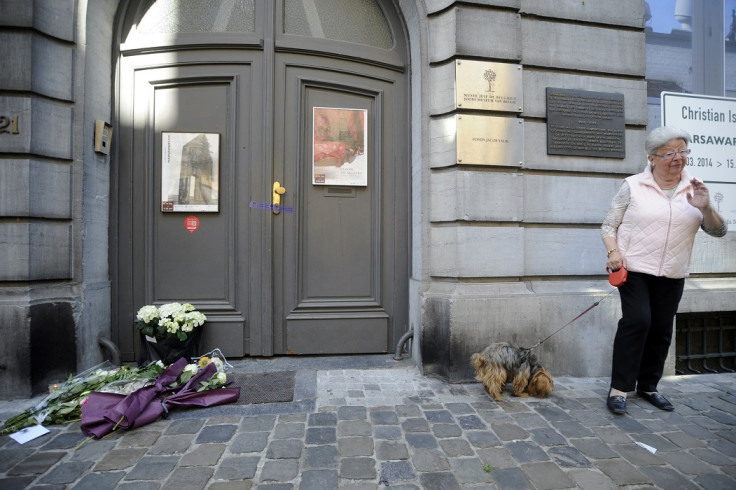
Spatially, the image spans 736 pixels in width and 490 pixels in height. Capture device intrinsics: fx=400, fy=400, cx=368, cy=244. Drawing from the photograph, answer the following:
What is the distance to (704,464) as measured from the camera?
7.78 feet

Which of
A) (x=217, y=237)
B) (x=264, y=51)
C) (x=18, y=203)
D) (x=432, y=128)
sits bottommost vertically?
(x=217, y=237)

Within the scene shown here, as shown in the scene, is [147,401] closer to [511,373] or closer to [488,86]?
[511,373]

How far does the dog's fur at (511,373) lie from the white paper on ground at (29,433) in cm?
319

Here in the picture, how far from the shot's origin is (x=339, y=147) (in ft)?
14.0

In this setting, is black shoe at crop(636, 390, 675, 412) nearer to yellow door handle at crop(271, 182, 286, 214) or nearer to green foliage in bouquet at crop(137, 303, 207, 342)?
yellow door handle at crop(271, 182, 286, 214)

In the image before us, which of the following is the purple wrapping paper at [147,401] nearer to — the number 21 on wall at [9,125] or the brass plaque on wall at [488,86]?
the number 21 on wall at [9,125]

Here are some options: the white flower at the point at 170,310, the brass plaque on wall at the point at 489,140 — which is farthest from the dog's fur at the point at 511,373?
the white flower at the point at 170,310

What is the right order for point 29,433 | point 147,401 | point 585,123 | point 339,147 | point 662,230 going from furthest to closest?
point 339,147 → point 585,123 → point 662,230 → point 147,401 → point 29,433

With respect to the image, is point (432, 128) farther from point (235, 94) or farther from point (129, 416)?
point (129, 416)

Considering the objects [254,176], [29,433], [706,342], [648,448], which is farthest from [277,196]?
[706,342]

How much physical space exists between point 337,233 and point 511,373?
2162mm

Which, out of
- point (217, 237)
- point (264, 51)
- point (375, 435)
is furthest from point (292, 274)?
point (264, 51)

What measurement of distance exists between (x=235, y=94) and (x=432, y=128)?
80.7 inches

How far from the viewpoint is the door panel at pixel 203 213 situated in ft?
13.4
